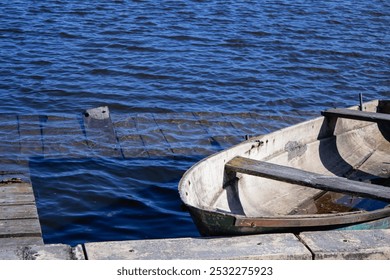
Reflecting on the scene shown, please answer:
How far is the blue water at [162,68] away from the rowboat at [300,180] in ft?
3.04

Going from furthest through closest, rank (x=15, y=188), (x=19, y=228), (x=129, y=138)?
(x=129, y=138)
(x=15, y=188)
(x=19, y=228)

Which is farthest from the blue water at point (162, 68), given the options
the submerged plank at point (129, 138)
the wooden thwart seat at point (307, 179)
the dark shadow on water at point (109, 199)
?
the wooden thwart seat at point (307, 179)

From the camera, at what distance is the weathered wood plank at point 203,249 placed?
211 inches

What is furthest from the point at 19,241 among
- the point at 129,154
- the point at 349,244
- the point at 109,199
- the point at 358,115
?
the point at 358,115

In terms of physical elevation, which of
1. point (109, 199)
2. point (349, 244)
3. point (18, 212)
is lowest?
point (109, 199)

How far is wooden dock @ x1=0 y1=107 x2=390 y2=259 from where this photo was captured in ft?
17.8

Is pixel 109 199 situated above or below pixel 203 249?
below

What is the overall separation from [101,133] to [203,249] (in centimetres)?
539

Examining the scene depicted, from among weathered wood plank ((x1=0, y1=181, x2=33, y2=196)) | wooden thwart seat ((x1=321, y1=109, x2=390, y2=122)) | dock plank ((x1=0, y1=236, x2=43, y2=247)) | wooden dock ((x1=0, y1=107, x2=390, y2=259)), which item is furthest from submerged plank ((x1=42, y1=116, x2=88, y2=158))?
dock plank ((x1=0, y1=236, x2=43, y2=247))

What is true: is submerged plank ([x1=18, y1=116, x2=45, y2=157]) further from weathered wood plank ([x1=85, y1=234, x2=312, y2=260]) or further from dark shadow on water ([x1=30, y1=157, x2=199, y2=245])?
weathered wood plank ([x1=85, y1=234, x2=312, y2=260])

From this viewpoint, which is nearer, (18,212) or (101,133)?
(18,212)

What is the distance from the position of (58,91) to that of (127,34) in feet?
12.5

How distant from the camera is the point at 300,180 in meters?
7.15

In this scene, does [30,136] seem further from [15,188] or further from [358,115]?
[358,115]
